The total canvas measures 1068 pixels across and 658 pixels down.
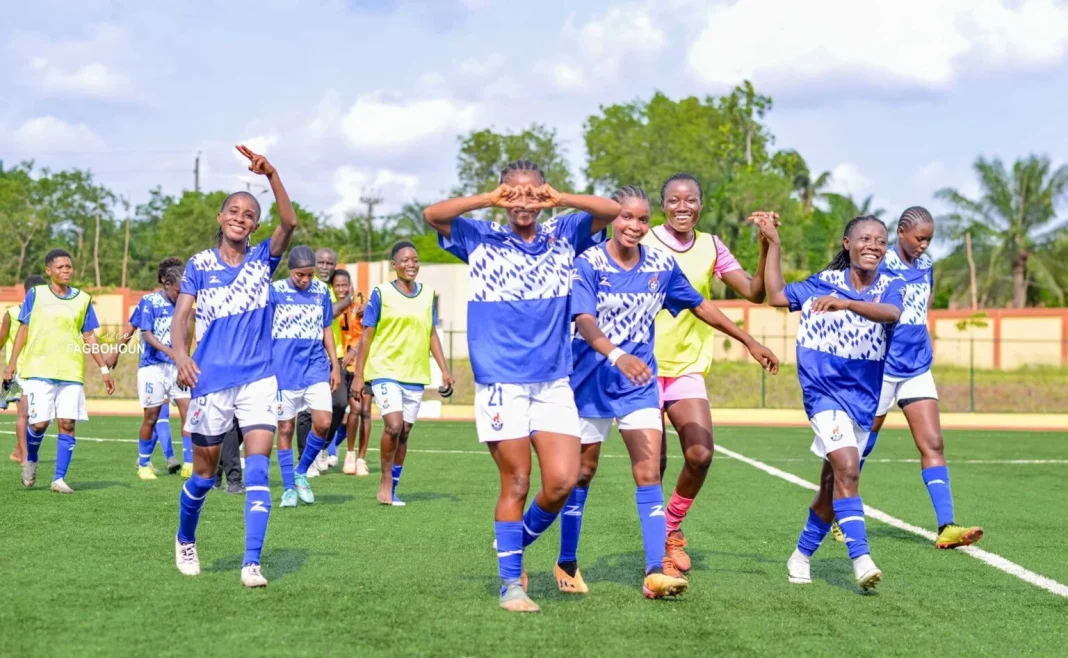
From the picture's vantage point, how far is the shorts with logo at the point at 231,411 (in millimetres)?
6715

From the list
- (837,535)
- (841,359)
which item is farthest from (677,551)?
(837,535)

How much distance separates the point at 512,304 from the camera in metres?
6.05

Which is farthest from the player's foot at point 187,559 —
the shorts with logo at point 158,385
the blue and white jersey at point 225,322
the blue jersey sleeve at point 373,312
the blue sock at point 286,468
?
the shorts with logo at point 158,385

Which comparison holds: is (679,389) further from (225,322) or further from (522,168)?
(225,322)

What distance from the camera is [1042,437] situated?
2305 centimetres

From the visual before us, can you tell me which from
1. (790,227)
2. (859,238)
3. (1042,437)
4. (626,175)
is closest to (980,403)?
(1042,437)

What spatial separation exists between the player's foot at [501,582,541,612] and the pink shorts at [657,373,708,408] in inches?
67.6

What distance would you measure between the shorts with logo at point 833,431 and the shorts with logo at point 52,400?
7.00 meters

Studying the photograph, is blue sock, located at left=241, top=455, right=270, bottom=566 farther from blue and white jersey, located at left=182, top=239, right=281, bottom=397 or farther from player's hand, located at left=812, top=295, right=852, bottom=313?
player's hand, located at left=812, top=295, right=852, bottom=313

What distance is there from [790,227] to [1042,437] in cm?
3967

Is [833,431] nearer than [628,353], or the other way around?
[628,353]

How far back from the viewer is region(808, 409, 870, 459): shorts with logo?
6.87 meters

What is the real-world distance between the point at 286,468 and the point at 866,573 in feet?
18.4

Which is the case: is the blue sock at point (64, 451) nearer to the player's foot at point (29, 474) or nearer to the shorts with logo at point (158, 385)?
the player's foot at point (29, 474)
